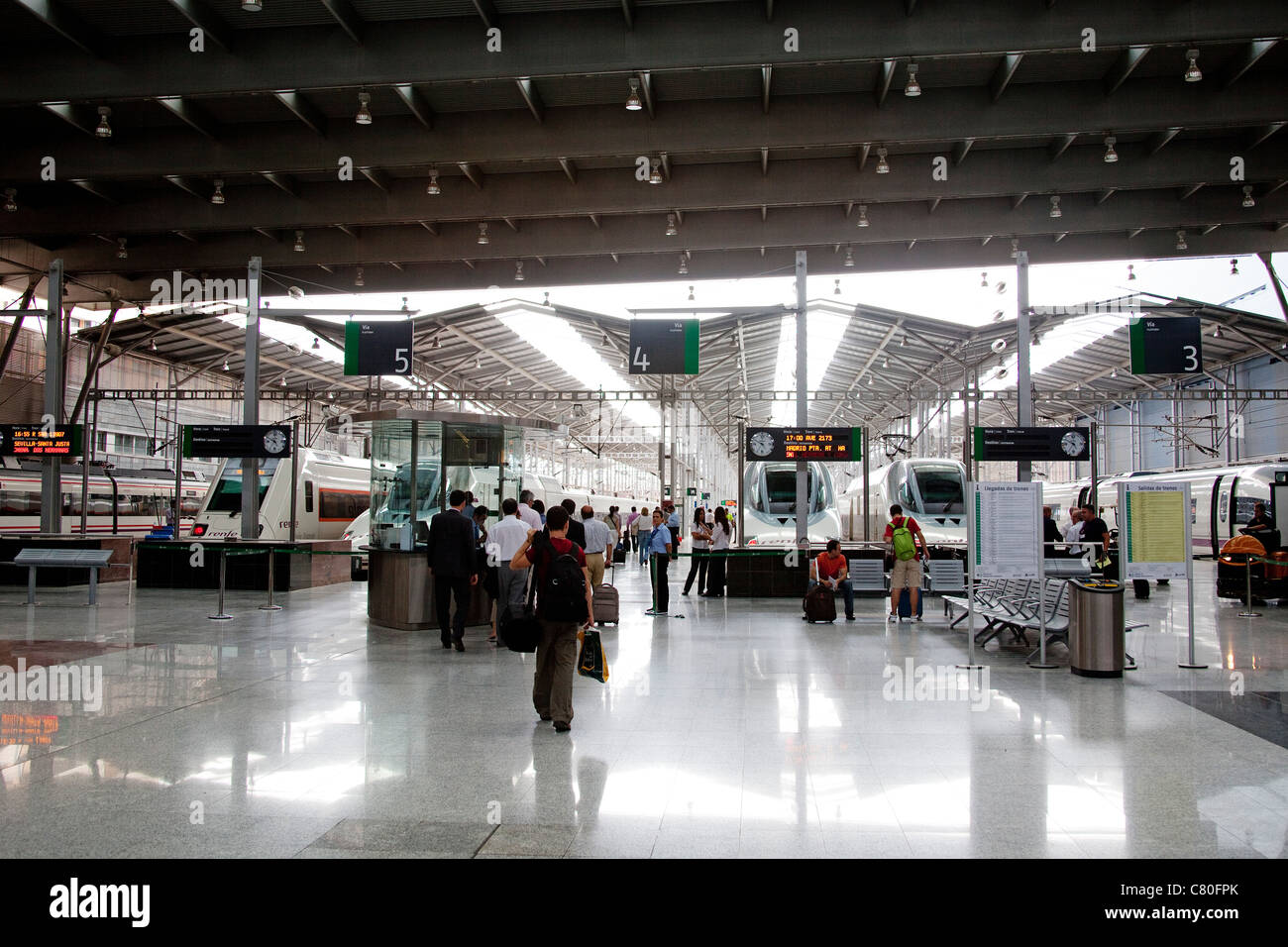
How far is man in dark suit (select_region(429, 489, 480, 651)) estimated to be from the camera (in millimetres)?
10156

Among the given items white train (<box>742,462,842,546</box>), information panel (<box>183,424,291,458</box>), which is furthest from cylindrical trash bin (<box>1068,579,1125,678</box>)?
white train (<box>742,462,842,546</box>)

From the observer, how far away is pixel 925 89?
12.7 metres

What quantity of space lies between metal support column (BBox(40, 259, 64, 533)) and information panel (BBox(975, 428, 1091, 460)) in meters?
17.6

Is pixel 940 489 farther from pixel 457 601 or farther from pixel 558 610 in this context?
pixel 558 610

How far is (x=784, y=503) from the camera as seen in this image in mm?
24109

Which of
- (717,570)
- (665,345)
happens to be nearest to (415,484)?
(665,345)

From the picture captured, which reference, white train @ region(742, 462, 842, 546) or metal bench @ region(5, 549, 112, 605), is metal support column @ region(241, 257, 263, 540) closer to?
metal bench @ region(5, 549, 112, 605)

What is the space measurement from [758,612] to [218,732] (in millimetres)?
9409

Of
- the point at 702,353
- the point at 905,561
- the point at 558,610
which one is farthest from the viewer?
the point at 702,353

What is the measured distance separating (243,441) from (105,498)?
1534cm

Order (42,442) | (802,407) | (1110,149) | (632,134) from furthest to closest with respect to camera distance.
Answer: (42,442), (802,407), (632,134), (1110,149)
